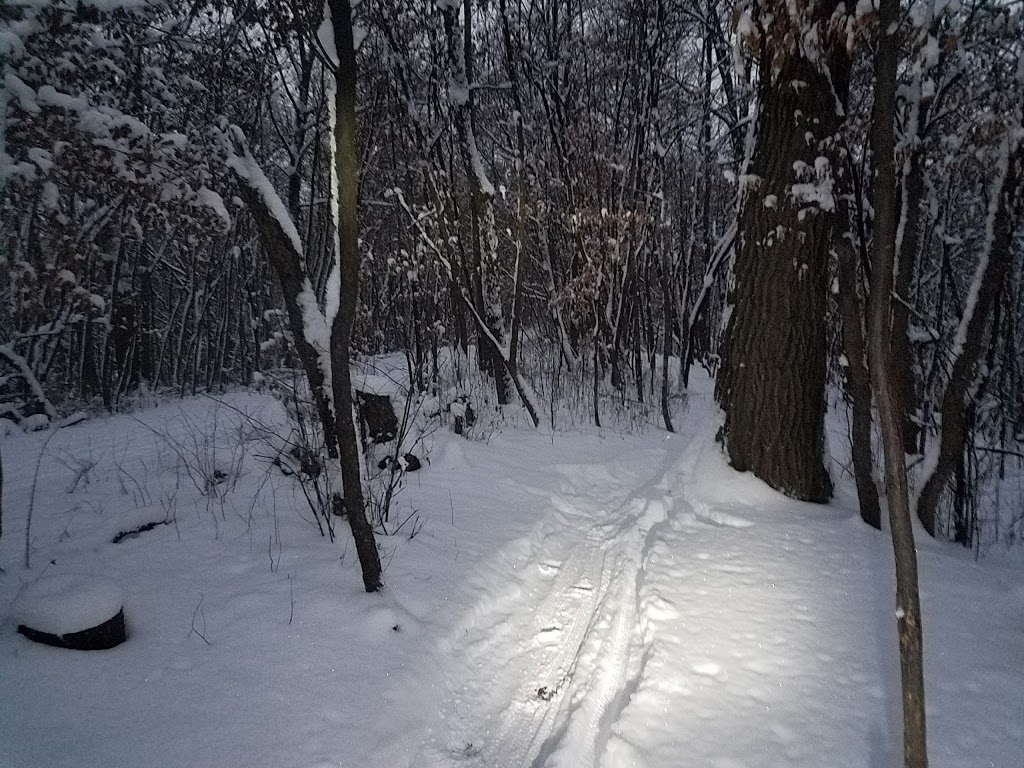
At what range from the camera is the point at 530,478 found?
6.09 m

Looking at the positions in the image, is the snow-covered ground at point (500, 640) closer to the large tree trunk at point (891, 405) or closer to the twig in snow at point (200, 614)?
the twig in snow at point (200, 614)

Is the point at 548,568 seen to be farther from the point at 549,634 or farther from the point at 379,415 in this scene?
the point at 379,415

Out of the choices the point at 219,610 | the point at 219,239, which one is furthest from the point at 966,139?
the point at 219,239

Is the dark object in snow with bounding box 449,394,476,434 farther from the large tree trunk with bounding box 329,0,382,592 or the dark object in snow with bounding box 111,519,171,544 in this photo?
the large tree trunk with bounding box 329,0,382,592

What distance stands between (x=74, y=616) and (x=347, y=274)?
2.07 m

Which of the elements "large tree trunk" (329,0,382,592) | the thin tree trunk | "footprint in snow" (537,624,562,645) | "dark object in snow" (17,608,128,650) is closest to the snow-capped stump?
"dark object in snow" (17,608,128,650)

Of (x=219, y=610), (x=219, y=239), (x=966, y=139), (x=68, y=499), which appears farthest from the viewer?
(x=219, y=239)

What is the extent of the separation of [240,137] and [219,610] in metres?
2.71

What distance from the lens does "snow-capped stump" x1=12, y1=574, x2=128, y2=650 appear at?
2.63m

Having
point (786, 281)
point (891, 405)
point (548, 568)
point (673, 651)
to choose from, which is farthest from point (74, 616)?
point (786, 281)

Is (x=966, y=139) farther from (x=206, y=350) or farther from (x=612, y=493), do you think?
(x=206, y=350)

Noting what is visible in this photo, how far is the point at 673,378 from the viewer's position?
1359 centimetres

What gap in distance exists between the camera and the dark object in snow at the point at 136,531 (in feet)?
13.0

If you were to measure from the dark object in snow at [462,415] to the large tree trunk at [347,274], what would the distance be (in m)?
4.21
